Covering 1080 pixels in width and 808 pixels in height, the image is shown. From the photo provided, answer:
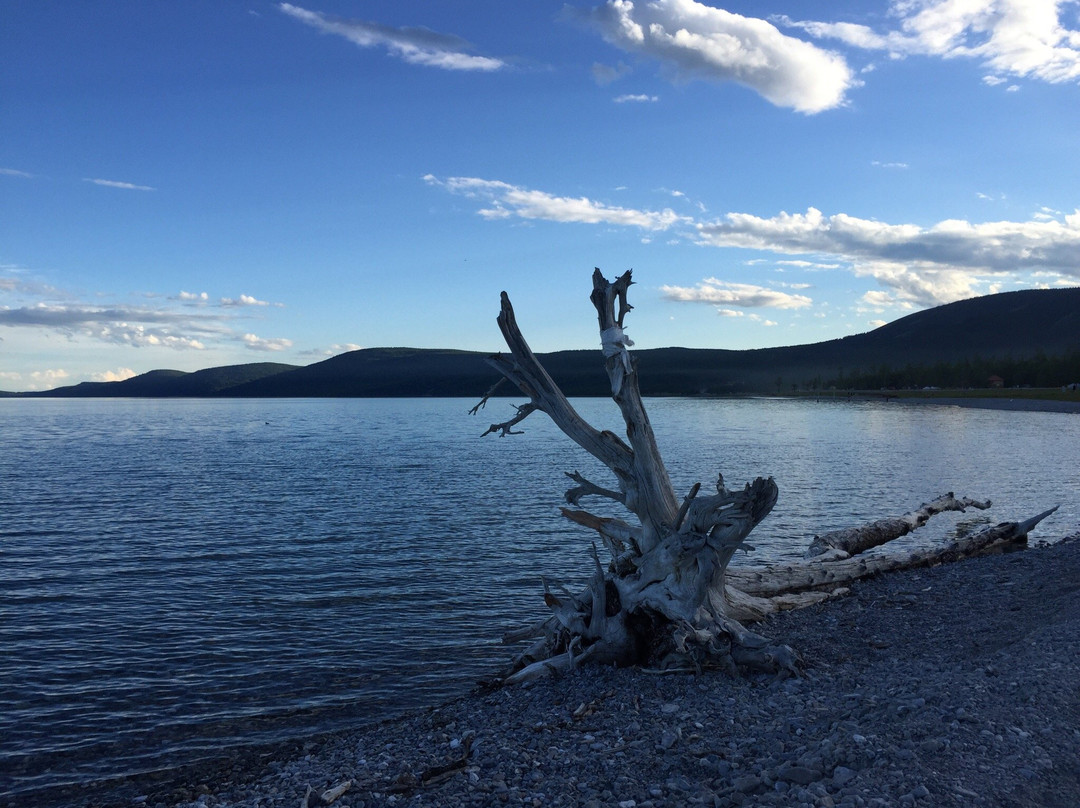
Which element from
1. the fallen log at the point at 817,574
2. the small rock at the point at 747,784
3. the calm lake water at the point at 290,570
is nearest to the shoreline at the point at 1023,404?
the calm lake water at the point at 290,570

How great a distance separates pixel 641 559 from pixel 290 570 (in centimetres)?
1364

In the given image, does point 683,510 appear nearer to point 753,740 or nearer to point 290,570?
point 753,740

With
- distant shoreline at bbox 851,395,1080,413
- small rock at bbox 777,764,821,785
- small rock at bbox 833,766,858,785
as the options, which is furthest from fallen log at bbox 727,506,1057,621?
distant shoreline at bbox 851,395,1080,413

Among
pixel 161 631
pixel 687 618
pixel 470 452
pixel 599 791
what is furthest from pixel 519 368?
pixel 470 452

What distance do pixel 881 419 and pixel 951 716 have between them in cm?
10442

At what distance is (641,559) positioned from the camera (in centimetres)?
1359

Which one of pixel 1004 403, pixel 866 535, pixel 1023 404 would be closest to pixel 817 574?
pixel 866 535

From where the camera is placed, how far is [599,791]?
7953mm

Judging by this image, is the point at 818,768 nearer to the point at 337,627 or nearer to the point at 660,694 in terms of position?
the point at 660,694

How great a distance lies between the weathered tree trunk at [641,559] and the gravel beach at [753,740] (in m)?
0.53

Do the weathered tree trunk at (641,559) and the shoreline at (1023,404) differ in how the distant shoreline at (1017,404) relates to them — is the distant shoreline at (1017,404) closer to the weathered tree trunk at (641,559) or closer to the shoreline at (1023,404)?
the shoreline at (1023,404)

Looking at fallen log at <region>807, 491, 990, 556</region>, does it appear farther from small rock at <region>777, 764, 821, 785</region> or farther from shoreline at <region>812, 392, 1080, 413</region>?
shoreline at <region>812, 392, 1080, 413</region>

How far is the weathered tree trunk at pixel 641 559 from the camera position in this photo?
1225 cm

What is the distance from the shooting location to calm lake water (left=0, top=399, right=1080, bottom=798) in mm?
13297
